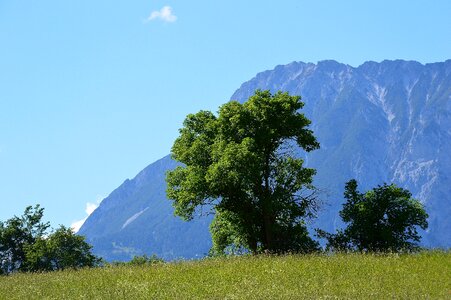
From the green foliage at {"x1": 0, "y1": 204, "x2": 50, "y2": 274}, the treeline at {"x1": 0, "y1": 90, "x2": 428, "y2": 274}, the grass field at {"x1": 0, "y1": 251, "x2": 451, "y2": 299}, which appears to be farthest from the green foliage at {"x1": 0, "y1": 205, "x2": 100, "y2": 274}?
the grass field at {"x1": 0, "y1": 251, "x2": 451, "y2": 299}

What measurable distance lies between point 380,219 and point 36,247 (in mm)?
46339

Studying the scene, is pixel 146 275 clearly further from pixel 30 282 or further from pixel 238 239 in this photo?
pixel 238 239

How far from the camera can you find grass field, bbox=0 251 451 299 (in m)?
17.5

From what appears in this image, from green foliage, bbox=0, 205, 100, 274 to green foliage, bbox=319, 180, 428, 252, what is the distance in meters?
39.9

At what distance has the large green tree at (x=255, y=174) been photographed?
4094 cm

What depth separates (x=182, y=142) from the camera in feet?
154

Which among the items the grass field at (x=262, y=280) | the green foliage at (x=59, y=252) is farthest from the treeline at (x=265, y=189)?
the green foliage at (x=59, y=252)

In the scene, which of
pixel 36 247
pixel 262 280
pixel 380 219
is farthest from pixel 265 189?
pixel 36 247

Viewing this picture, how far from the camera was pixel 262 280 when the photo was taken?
20172 mm

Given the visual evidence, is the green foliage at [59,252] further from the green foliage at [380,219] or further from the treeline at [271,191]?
the green foliage at [380,219]

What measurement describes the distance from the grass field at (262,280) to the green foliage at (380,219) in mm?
18479

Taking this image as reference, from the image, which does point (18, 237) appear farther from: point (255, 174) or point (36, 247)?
point (255, 174)

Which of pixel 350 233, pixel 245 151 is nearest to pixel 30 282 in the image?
pixel 245 151

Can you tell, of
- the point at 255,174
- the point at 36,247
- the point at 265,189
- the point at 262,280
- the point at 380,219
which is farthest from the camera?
the point at 36,247
